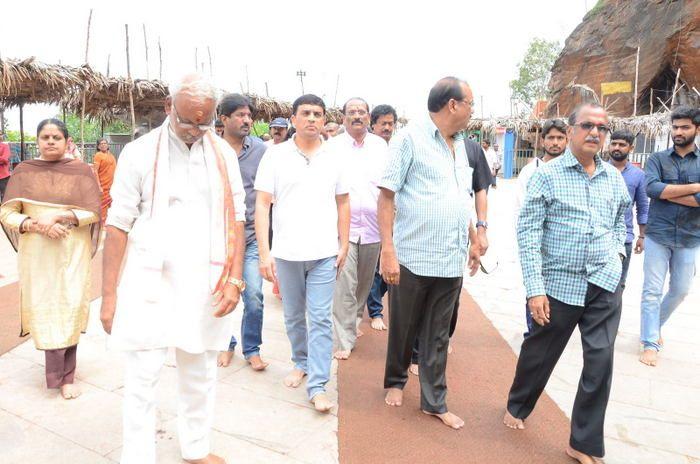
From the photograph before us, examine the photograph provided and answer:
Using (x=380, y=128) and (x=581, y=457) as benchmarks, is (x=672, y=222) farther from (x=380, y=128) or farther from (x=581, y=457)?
(x=380, y=128)

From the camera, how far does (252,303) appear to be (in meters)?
3.82

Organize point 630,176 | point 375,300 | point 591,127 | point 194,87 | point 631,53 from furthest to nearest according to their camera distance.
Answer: point 631,53
point 375,300
point 630,176
point 591,127
point 194,87

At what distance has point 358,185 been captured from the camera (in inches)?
165

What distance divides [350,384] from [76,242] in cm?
201

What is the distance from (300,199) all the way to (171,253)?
1.17 m

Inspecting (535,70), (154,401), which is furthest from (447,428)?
(535,70)

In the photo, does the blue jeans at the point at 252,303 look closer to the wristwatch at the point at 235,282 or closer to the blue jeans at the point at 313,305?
the blue jeans at the point at 313,305

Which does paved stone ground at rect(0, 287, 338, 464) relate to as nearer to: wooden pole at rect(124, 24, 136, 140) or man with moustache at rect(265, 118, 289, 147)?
man with moustache at rect(265, 118, 289, 147)

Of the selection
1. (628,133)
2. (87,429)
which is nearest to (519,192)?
(628,133)

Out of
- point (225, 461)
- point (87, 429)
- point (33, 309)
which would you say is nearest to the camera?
point (225, 461)

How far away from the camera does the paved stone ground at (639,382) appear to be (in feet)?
9.78

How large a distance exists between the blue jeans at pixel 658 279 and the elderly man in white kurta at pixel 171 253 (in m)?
3.33

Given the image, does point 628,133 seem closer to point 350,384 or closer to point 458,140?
point 458,140

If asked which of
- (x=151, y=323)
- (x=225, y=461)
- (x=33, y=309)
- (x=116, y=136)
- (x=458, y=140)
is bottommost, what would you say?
(x=225, y=461)
